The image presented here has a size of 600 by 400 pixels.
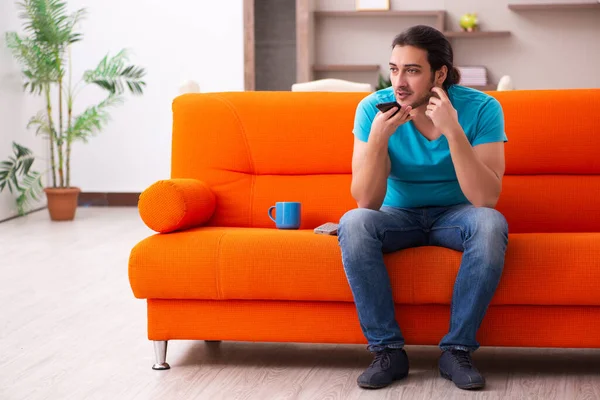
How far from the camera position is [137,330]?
10.6 feet

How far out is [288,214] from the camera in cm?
294

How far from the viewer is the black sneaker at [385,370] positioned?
2.48m

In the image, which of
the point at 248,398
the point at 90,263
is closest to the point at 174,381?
the point at 248,398

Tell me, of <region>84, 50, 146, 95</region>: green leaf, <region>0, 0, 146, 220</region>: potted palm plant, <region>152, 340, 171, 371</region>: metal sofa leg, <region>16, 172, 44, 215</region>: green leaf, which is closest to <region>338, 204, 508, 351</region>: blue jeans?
<region>152, 340, 171, 371</region>: metal sofa leg

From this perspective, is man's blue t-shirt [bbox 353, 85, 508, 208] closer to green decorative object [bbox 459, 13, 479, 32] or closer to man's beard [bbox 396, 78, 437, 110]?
man's beard [bbox 396, 78, 437, 110]

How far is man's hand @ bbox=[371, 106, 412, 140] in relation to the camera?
2566mm

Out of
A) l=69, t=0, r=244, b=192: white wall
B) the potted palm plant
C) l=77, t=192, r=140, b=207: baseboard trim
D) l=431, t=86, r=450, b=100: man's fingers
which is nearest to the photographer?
l=431, t=86, r=450, b=100: man's fingers

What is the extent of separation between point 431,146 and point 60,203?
4401mm

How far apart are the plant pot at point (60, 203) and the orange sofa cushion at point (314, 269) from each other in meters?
4.04

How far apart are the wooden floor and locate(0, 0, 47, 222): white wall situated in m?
2.87

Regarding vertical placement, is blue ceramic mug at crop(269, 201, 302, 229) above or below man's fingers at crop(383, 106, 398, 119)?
below

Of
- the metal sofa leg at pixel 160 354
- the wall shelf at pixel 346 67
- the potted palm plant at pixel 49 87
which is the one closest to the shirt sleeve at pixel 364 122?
the metal sofa leg at pixel 160 354

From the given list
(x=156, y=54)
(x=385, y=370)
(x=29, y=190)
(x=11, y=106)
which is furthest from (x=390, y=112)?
(x=156, y=54)

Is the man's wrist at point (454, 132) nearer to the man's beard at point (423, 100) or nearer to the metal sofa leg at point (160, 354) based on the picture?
the man's beard at point (423, 100)
